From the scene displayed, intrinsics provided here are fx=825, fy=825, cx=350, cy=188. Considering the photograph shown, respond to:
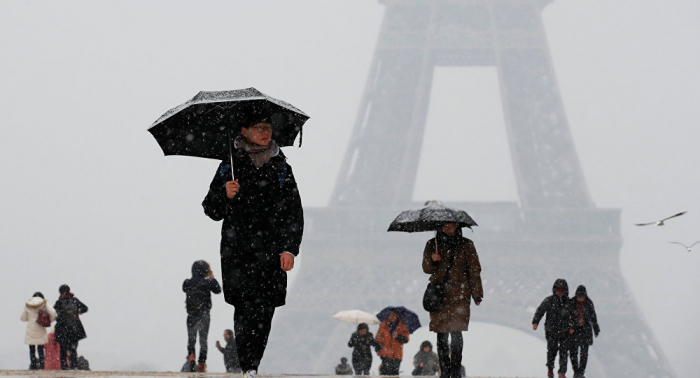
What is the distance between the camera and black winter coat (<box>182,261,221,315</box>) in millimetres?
8656

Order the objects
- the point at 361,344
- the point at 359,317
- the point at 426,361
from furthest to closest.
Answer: the point at 359,317 → the point at 426,361 → the point at 361,344

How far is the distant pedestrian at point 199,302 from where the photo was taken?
8664 mm

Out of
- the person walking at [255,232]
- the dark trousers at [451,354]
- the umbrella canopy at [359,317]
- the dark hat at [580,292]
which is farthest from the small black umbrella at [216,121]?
the umbrella canopy at [359,317]

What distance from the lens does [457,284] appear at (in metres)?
6.12

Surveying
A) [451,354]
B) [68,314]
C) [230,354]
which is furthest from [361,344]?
[451,354]

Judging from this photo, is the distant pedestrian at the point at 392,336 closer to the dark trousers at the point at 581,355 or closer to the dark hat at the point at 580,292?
the dark trousers at the point at 581,355

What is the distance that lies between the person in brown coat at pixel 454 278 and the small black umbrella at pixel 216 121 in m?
1.65

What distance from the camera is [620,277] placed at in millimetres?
31328

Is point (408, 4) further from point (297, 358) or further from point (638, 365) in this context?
point (638, 365)

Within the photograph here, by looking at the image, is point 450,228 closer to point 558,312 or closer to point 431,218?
point 431,218

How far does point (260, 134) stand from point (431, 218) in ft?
Result: 7.54

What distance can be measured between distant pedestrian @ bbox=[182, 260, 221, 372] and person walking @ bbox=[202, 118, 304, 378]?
14.2 feet

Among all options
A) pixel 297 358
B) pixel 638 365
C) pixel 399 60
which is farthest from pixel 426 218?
pixel 399 60

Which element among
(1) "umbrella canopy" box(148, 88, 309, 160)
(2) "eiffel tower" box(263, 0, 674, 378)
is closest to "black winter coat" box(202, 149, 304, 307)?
(1) "umbrella canopy" box(148, 88, 309, 160)
